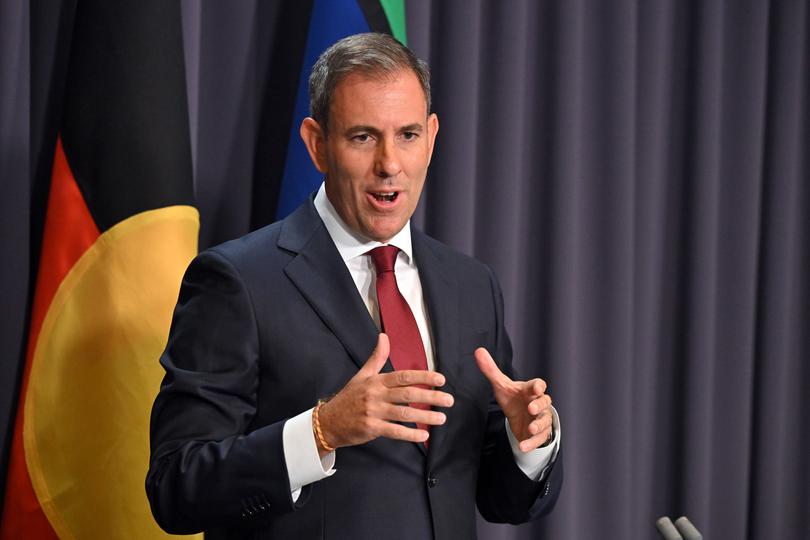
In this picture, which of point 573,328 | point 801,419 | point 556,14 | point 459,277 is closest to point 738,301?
point 801,419

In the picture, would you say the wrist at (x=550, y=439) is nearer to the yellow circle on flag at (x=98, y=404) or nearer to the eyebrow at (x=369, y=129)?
the eyebrow at (x=369, y=129)

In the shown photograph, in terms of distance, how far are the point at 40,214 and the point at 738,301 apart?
7.31 ft

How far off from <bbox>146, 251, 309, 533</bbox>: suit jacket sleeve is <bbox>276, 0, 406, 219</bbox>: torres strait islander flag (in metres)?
0.78

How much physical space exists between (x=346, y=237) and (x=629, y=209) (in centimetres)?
158

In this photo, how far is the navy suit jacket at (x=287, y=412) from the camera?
4.83 ft

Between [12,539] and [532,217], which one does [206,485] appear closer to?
[12,539]

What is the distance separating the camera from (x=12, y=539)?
81.5 inches

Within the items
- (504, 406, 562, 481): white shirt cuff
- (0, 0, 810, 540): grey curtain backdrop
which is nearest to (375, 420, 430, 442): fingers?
(504, 406, 562, 481): white shirt cuff

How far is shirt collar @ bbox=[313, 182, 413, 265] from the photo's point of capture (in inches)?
67.5

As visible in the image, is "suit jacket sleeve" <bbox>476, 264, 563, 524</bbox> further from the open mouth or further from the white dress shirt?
the open mouth

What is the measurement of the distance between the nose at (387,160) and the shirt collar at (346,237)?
0.42ft

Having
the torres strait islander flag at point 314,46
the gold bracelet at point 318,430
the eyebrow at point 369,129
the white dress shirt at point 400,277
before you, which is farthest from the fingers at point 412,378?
the torres strait islander flag at point 314,46

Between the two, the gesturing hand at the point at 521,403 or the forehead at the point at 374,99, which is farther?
the forehead at the point at 374,99

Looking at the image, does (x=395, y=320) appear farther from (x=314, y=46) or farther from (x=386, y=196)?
(x=314, y=46)
